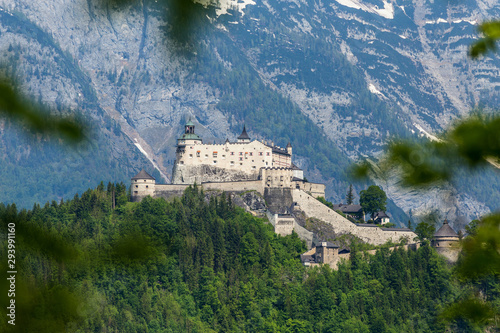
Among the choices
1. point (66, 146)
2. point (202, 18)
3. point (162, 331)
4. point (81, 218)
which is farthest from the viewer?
point (81, 218)

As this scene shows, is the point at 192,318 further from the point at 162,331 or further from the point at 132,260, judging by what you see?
the point at 132,260

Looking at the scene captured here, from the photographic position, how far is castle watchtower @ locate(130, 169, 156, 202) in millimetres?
Result: 111438

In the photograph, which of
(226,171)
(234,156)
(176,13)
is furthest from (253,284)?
(176,13)

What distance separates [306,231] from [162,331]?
17664mm

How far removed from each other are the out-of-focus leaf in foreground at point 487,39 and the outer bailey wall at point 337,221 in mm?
92827

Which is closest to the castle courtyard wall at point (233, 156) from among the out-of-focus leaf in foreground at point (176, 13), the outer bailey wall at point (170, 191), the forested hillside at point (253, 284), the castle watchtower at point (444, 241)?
the outer bailey wall at point (170, 191)

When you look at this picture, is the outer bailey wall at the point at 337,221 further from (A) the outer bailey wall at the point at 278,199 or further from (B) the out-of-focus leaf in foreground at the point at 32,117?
(B) the out-of-focus leaf in foreground at the point at 32,117

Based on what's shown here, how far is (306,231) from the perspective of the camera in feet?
353

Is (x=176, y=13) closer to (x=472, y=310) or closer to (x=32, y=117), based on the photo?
(x=32, y=117)

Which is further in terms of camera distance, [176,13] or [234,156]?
[234,156]

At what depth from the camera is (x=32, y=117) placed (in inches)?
521

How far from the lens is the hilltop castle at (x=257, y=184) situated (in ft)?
355

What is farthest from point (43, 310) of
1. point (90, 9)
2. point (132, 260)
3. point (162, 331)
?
point (162, 331)

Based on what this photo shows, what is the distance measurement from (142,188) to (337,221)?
20943 millimetres
